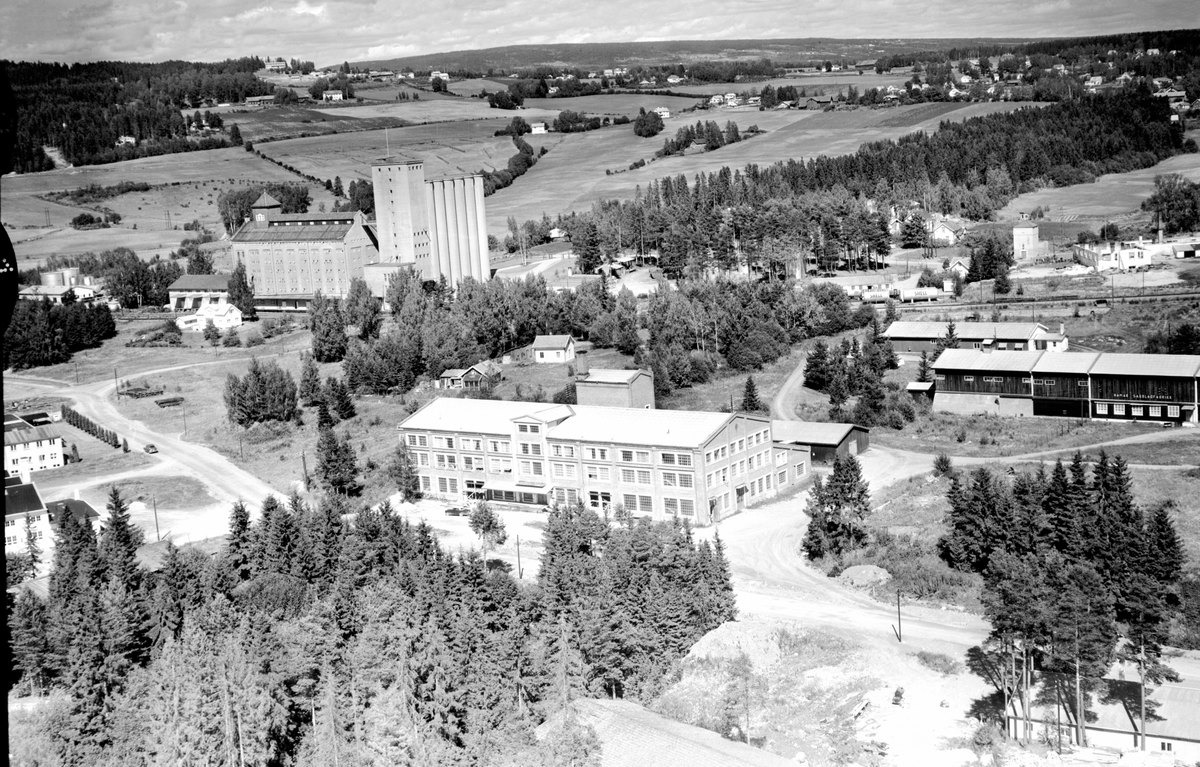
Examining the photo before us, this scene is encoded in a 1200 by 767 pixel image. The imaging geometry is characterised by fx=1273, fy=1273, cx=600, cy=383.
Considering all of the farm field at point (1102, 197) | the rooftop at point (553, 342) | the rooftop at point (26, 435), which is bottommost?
the rooftop at point (26, 435)

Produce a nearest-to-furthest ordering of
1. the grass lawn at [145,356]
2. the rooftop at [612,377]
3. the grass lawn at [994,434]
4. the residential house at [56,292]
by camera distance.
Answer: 1. the grass lawn at [994,434]
2. the rooftop at [612,377]
3. the grass lawn at [145,356]
4. the residential house at [56,292]

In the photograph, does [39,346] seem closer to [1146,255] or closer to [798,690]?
[798,690]

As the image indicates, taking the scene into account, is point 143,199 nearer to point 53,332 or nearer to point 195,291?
point 195,291

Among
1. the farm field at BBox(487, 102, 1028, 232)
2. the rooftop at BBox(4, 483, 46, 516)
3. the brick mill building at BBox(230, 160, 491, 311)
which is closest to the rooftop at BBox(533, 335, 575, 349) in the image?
the brick mill building at BBox(230, 160, 491, 311)

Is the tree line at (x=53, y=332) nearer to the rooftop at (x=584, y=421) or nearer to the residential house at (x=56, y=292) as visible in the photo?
the residential house at (x=56, y=292)

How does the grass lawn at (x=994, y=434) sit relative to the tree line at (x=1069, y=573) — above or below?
below

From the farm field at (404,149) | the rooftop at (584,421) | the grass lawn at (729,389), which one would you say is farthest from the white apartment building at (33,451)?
the farm field at (404,149)

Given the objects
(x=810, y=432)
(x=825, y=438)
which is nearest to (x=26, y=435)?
(x=810, y=432)

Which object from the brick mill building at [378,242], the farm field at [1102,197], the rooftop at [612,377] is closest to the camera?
the rooftop at [612,377]
